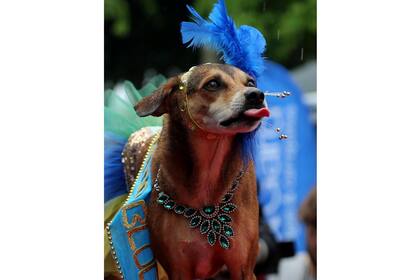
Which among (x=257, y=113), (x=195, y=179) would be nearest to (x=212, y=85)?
(x=257, y=113)

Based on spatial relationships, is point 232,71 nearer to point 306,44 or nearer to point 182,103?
point 182,103

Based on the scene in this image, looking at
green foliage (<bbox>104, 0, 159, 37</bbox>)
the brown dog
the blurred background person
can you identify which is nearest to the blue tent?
the blurred background person

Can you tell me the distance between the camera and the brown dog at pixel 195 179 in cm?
169

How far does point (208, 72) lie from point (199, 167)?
0.24m

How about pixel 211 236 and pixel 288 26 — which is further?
pixel 288 26

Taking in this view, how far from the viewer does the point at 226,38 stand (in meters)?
1.68

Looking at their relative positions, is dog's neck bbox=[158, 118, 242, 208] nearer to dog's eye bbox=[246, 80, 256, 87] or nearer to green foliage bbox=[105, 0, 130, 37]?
dog's eye bbox=[246, 80, 256, 87]

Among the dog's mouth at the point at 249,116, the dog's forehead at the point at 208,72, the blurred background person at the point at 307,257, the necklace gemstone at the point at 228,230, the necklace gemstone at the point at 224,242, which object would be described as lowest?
the blurred background person at the point at 307,257

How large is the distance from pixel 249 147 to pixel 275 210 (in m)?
0.64

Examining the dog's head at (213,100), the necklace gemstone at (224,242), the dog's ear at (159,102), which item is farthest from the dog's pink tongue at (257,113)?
the necklace gemstone at (224,242)

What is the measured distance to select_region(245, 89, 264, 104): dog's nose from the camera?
159 cm

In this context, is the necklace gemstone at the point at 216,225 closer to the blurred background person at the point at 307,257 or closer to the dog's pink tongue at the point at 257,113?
the dog's pink tongue at the point at 257,113

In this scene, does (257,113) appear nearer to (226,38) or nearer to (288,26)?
(226,38)
